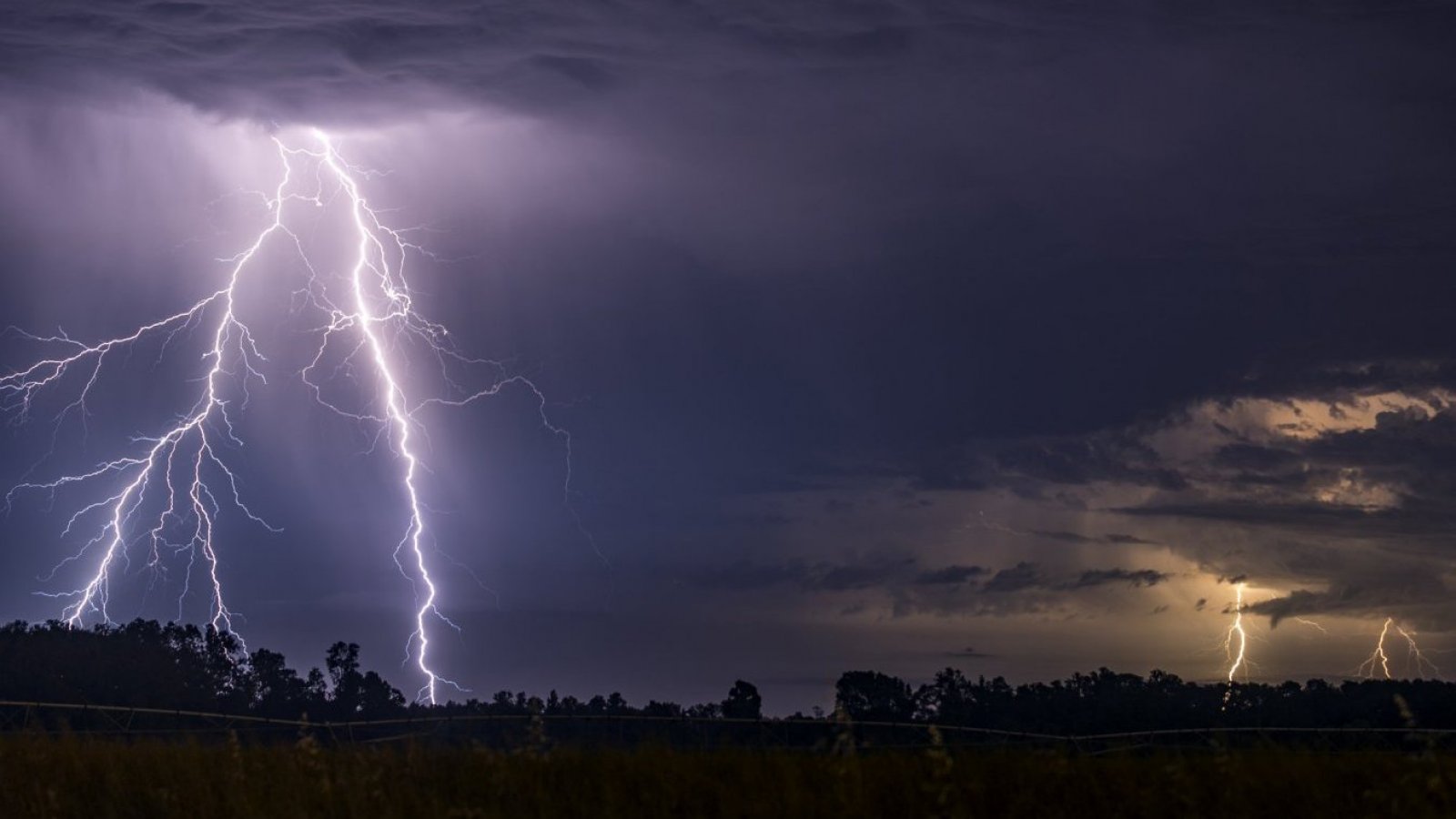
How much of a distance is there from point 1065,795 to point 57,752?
12668mm

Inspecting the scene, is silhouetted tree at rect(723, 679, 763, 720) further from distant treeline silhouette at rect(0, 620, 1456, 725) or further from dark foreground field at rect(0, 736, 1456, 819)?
dark foreground field at rect(0, 736, 1456, 819)

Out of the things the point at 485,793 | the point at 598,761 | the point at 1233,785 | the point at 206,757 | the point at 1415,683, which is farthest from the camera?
the point at 1415,683

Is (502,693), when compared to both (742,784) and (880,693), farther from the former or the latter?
(742,784)

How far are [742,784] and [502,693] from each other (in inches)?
2331

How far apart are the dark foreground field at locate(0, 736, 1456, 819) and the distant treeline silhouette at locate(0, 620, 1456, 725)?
35.0m

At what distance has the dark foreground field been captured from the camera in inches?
516

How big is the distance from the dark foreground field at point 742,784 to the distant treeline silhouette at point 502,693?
1376 inches

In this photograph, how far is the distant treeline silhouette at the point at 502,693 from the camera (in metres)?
59.0

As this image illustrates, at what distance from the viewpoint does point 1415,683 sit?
61.7m

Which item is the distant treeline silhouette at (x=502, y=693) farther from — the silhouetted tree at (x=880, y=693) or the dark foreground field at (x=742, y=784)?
the dark foreground field at (x=742, y=784)

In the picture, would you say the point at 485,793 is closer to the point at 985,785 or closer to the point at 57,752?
the point at 985,785

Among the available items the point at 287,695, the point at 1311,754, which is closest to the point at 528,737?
the point at 1311,754

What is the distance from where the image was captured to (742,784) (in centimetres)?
1425

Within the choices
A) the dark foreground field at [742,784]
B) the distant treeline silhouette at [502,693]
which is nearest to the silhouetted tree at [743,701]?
the distant treeline silhouette at [502,693]
